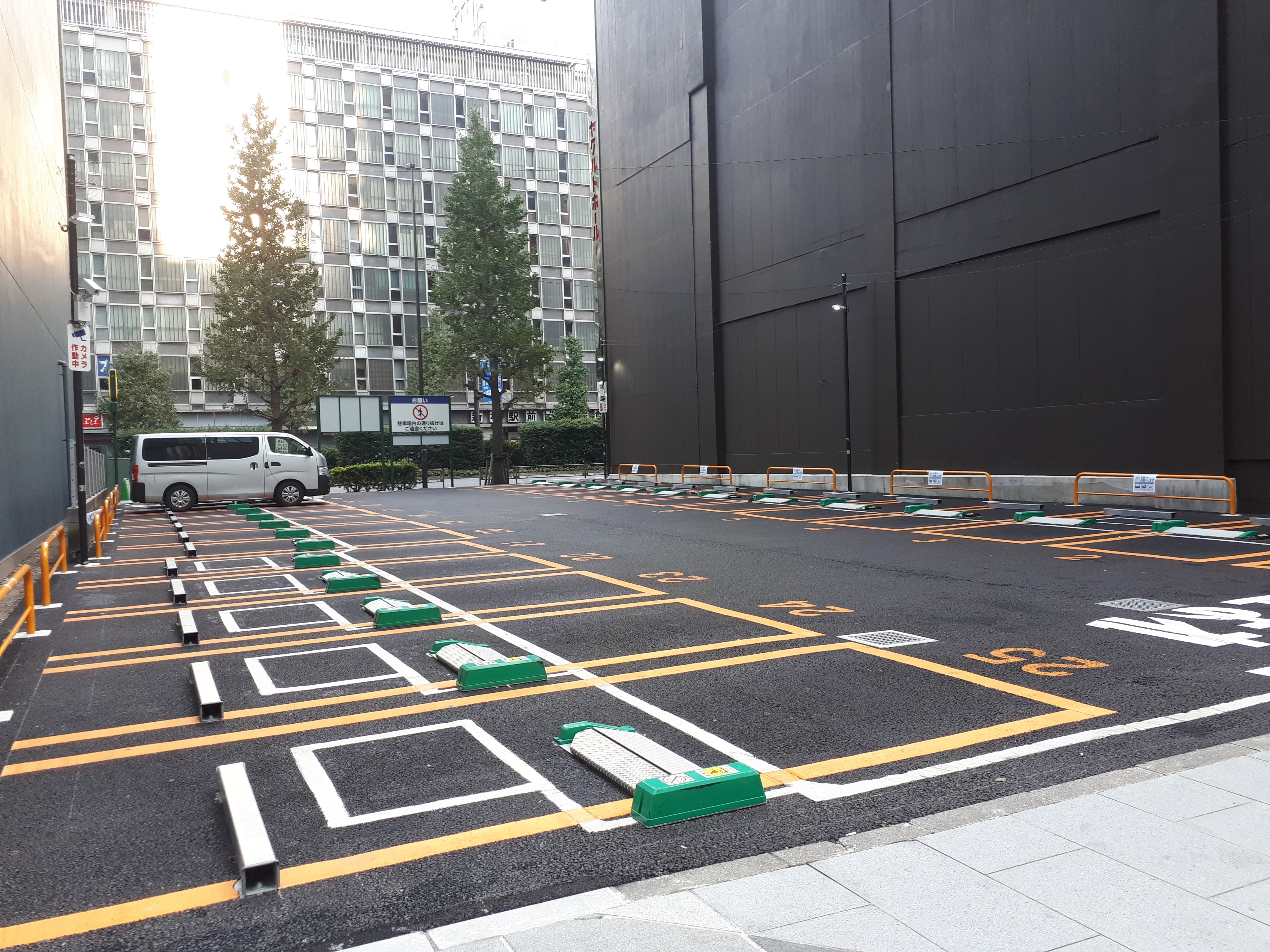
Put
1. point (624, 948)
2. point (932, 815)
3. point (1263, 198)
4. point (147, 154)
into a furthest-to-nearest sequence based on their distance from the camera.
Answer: point (147, 154), point (1263, 198), point (932, 815), point (624, 948)

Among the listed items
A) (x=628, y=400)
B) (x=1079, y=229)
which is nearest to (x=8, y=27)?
(x=1079, y=229)

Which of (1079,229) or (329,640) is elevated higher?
(1079,229)

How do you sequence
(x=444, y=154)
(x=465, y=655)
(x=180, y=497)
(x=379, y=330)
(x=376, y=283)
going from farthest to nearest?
(x=444, y=154) < (x=379, y=330) < (x=376, y=283) < (x=180, y=497) < (x=465, y=655)

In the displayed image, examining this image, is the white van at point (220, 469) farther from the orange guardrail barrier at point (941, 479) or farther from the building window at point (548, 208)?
the building window at point (548, 208)

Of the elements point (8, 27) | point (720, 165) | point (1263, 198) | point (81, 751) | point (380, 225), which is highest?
point (380, 225)

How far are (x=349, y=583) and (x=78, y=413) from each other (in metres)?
5.52

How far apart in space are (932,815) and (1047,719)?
1.62 meters

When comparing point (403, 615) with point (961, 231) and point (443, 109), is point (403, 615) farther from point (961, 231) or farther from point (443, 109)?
point (443, 109)

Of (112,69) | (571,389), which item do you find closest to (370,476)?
(571,389)

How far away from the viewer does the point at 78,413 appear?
12.7m

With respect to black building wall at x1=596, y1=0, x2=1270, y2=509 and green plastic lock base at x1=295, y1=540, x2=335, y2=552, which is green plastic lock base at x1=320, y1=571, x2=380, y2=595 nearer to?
Answer: green plastic lock base at x1=295, y1=540, x2=335, y2=552

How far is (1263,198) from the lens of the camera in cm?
1449

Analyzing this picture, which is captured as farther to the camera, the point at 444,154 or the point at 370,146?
the point at 444,154

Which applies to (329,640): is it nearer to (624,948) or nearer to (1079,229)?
(624,948)
